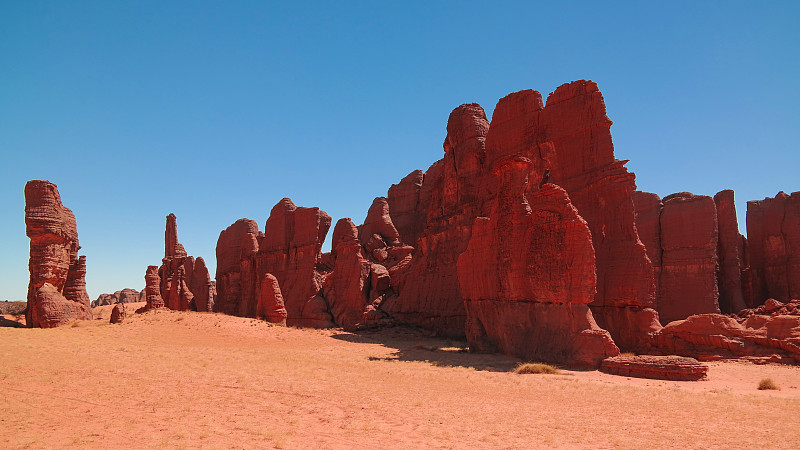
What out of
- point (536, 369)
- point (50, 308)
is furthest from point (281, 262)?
point (536, 369)

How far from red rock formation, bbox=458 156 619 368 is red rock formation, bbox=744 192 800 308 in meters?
18.7

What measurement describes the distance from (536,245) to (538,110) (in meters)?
11.0

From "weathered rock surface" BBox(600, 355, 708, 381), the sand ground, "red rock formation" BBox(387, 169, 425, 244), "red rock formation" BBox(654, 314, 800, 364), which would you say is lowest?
the sand ground

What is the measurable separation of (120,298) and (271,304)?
5989 cm

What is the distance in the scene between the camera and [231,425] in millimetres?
8930

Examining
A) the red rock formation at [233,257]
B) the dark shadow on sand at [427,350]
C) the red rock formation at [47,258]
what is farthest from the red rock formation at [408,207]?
the red rock formation at [47,258]

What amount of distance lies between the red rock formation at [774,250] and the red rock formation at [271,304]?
28.5 metres

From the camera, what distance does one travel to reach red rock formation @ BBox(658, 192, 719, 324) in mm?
26938

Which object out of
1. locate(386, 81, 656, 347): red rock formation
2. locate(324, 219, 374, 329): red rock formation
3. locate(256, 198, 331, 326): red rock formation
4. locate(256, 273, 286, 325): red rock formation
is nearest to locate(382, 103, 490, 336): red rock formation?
locate(386, 81, 656, 347): red rock formation

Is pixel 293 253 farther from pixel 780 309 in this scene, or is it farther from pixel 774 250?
pixel 774 250

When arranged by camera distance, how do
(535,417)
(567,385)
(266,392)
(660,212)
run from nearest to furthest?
1. (535,417)
2. (266,392)
3. (567,385)
4. (660,212)

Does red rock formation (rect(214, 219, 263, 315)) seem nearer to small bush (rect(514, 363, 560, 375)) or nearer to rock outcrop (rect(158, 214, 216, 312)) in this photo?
rock outcrop (rect(158, 214, 216, 312))

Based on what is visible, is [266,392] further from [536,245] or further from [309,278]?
[309,278]

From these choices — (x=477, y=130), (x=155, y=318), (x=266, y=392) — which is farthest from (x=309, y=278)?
(x=266, y=392)
